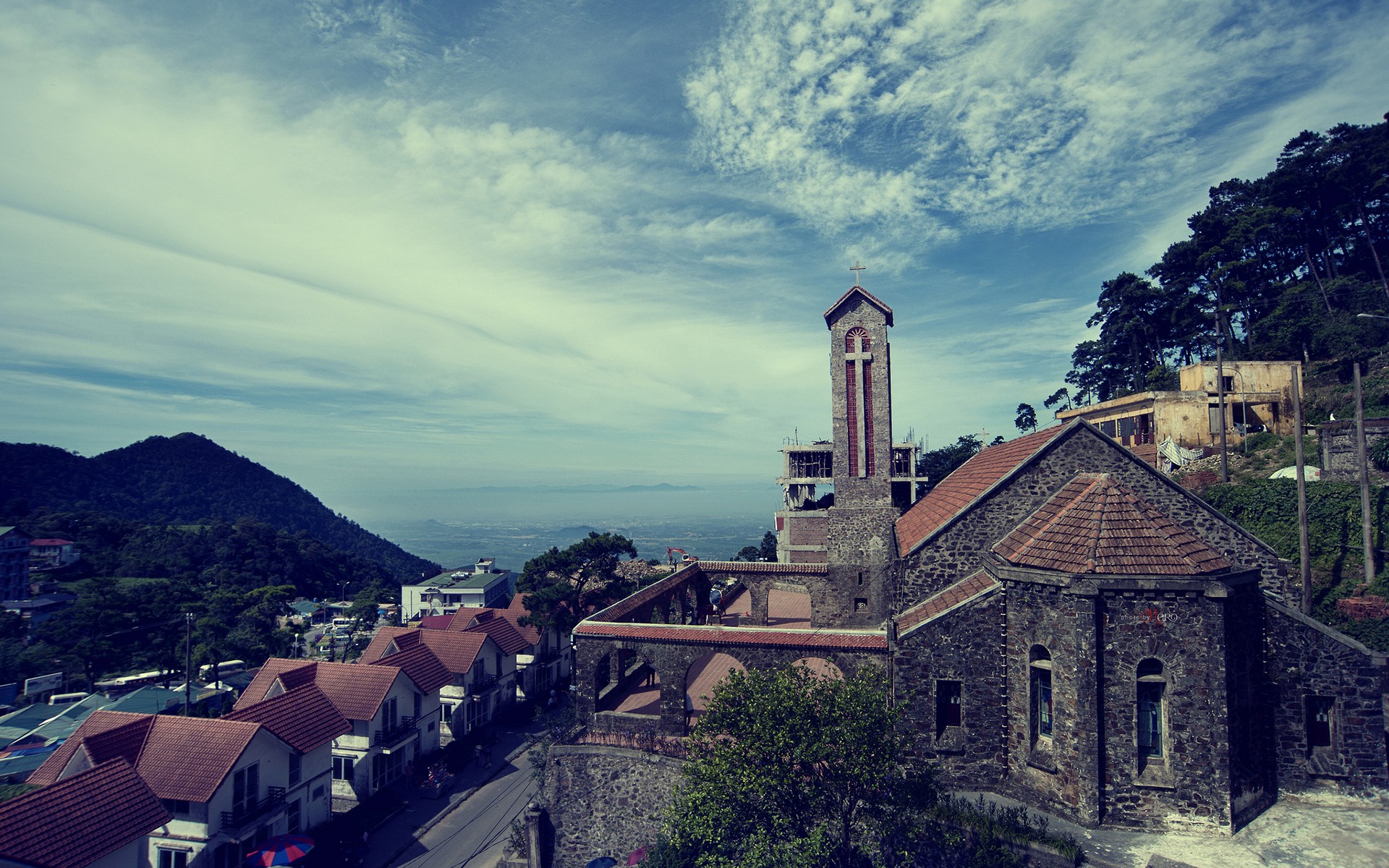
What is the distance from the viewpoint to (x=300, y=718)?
2539 cm

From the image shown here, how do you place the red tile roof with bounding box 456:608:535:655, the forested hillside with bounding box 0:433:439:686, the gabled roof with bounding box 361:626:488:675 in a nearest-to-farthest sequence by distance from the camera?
the gabled roof with bounding box 361:626:488:675 → the red tile roof with bounding box 456:608:535:655 → the forested hillside with bounding box 0:433:439:686

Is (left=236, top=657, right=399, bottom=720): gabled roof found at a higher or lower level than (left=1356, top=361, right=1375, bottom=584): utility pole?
lower

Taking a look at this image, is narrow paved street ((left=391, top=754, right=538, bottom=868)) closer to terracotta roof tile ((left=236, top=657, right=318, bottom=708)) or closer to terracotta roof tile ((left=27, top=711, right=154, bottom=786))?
terracotta roof tile ((left=236, top=657, right=318, bottom=708))

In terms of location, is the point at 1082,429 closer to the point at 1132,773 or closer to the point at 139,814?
the point at 1132,773

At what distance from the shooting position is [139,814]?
56.8 feet

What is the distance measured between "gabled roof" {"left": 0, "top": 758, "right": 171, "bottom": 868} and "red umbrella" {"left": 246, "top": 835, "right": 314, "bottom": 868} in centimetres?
484

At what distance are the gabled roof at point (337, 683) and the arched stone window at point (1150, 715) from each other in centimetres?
2929

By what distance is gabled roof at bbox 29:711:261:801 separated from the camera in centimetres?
2072

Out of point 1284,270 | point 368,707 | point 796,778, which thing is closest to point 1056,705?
point 796,778

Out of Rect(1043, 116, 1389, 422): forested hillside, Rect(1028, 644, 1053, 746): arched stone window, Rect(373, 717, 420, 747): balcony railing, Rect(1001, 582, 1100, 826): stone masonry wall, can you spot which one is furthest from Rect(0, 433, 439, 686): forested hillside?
Rect(1043, 116, 1389, 422): forested hillside

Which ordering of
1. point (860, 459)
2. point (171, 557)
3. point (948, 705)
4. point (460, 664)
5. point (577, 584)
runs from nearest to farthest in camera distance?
point (948, 705), point (860, 459), point (460, 664), point (577, 584), point (171, 557)

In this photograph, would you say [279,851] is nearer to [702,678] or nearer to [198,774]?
[198,774]

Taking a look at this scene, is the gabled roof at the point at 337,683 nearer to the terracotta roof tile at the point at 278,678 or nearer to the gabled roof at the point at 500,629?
the terracotta roof tile at the point at 278,678

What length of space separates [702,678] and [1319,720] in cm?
1728
